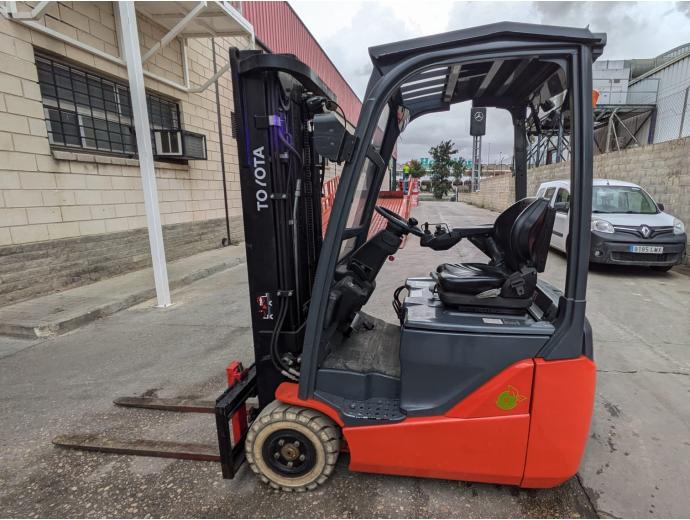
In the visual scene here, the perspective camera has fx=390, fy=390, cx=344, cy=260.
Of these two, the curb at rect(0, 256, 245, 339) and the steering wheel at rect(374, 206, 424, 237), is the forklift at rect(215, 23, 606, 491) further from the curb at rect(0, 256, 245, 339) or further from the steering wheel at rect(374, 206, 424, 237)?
the curb at rect(0, 256, 245, 339)

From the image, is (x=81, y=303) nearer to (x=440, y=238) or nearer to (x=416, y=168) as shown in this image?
(x=440, y=238)

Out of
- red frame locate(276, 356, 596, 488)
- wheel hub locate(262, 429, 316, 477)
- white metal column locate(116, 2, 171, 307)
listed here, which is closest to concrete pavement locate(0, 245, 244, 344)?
white metal column locate(116, 2, 171, 307)

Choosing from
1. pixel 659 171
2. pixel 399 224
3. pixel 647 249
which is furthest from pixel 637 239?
pixel 399 224

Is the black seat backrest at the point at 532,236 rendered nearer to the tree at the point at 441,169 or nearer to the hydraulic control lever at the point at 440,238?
the hydraulic control lever at the point at 440,238

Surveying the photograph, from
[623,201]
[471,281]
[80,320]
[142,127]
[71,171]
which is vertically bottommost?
[80,320]

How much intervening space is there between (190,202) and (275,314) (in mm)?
7750

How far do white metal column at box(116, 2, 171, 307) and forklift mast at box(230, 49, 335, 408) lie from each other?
3.95 m

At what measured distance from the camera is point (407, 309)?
7.44 feet

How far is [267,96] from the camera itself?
215 cm

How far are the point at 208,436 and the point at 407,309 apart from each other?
5.68ft

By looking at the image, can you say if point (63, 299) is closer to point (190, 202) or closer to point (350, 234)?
point (190, 202)

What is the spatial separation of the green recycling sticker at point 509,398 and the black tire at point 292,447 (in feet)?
2.97

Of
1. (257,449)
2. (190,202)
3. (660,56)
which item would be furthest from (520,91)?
(660,56)

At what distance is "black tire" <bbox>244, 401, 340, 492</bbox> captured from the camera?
2166mm
